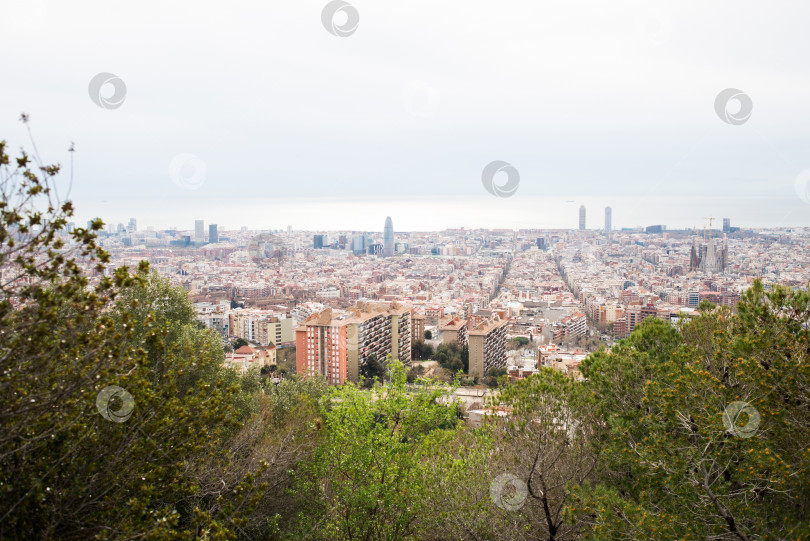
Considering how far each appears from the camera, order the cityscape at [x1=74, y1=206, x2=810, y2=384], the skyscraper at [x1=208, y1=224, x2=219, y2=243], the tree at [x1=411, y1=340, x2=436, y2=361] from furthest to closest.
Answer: the skyscraper at [x1=208, y1=224, x2=219, y2=243] < the tree at [x1=411, y1=340, x2=436, y2=361] < the cityscape at [x1=74, y1=206, x2=810, y2=384]

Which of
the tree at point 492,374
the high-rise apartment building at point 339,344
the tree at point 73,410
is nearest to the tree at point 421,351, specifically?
the high-rise apartment building at point 339,344

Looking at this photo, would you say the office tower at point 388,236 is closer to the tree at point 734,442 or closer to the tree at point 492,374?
the tree at point 492,374

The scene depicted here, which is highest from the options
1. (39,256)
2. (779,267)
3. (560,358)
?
(39,256)

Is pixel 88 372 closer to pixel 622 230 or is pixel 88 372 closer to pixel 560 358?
pixel 560 358

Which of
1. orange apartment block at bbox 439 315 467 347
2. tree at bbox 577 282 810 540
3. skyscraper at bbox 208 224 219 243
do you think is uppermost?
skyscraper at bbox 208 224 219 243

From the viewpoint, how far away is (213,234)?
69250 mm

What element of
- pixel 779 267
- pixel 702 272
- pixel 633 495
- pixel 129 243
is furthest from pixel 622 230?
pixel 633 495

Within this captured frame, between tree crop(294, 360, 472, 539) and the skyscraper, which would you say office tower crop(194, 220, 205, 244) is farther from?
tree crop(294, 360, 472, 539)

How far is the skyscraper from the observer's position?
6874 centimetres

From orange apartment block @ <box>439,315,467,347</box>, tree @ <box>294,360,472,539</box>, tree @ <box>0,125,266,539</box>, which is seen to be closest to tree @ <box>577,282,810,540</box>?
tree @ <box>294,360,472,539</box>

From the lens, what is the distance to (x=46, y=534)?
2.20 meters

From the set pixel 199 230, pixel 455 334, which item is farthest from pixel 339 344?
pixel 199 230

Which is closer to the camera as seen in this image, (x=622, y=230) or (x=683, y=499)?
(x=683, y=499)

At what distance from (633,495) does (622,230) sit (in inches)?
3505
